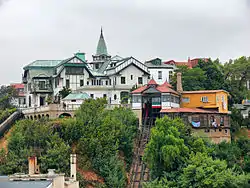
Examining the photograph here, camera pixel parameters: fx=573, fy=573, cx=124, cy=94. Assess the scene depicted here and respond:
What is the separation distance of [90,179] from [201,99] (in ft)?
60.4

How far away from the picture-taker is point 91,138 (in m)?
52.9

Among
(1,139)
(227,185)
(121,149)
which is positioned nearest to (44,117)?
(1,139)

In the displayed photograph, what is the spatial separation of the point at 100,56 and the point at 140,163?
96.3ft

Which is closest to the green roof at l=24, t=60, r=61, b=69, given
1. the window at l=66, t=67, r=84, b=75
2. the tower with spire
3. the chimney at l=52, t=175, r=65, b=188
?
the window at l=66, t=67, r=84, b=75

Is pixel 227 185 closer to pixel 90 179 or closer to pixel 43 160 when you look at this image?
pixel 90 179

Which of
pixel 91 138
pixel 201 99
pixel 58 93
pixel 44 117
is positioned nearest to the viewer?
pixel 91 138

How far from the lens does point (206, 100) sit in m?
62.4

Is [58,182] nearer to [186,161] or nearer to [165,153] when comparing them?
[165,153]

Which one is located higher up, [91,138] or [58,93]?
[58,93]

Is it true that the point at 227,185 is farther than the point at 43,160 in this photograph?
No

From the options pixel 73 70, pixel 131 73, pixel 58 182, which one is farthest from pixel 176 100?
pixel 58 182

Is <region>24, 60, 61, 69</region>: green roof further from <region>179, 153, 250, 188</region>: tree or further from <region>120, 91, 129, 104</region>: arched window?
<region>179, 153, 250, 188</region>: tree

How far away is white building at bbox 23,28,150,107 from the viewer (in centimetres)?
7106

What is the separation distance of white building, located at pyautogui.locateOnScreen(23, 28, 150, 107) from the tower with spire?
4.62m
